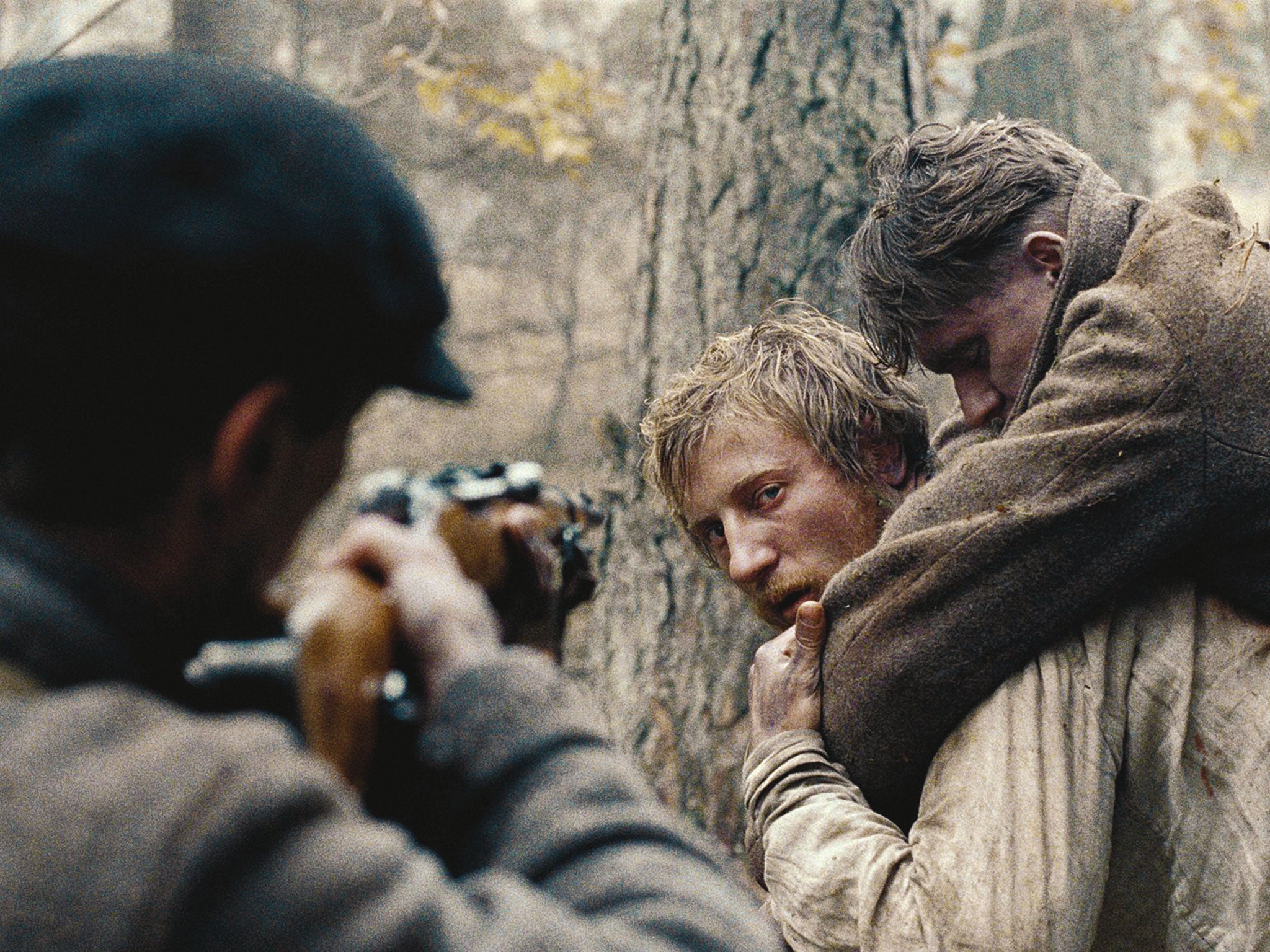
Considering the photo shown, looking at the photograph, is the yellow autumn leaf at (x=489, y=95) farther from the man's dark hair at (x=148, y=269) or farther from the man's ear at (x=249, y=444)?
the man's ear at (x=249, y=444)

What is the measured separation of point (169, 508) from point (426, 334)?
313mm

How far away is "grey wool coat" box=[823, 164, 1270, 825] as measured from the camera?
6.29 ft

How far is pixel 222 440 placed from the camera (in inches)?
44.4

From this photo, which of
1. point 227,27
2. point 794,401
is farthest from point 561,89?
point 794,401

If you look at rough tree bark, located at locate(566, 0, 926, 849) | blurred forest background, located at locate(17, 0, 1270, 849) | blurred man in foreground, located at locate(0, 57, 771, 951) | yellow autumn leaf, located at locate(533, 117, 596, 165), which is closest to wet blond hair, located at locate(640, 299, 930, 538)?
blurred forest background, located at locate(17, 0, 1270, 849)

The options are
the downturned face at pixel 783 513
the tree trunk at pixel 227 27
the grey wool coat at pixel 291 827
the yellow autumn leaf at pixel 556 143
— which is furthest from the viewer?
the yellow autumn leaf at pixel 556 143

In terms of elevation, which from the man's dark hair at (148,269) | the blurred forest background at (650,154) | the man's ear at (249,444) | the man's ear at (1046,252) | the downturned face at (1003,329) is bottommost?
the blurred forest background at (650,154)

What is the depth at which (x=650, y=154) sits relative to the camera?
13.4 ft

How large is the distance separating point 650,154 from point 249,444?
3140 mm

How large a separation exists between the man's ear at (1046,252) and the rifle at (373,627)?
1218mm

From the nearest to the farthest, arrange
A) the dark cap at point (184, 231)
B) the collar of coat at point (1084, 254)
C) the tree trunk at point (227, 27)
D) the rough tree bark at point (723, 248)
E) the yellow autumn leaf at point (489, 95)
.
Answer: the dark cap at point (184, 231), the collar of coat at point (1084, 254), the rough tree bark at point (723, 248), the tree trunk at point (227, 27), the yellow autumn leaf at point (489, 95)

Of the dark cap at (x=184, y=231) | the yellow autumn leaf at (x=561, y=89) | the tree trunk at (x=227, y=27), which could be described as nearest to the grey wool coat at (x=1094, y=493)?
the dark cap at (x=184, y=231)

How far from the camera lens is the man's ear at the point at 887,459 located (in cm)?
269

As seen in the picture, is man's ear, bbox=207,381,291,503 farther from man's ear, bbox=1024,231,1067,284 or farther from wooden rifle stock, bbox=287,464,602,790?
man's ear, bbox=1024,231,1067,284
